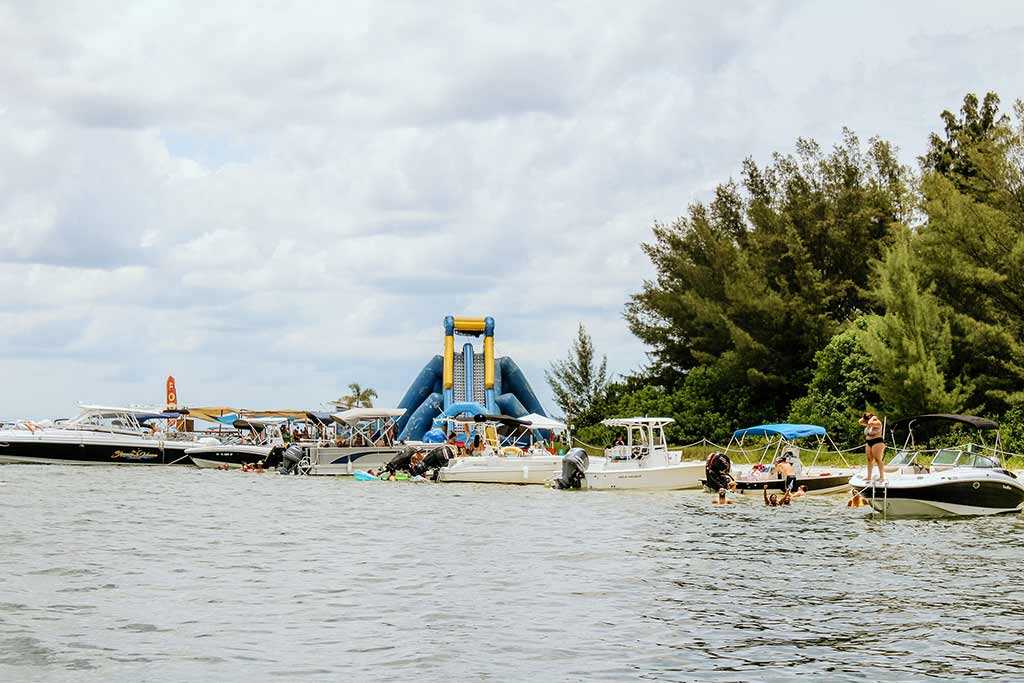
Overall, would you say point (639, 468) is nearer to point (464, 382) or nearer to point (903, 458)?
point (903, 458)

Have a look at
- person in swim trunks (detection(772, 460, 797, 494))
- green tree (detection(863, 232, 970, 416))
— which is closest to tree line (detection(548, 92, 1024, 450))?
green tree (detection(863, 232, 970, 416))

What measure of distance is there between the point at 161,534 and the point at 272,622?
40.2 ft

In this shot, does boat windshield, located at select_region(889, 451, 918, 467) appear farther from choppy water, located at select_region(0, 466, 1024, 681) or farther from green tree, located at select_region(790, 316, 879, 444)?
green tree, located at select_region(790, 316, 879, 444)

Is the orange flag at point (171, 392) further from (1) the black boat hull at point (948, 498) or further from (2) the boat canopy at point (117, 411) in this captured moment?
(1) the black boat hull at point (948, 498)

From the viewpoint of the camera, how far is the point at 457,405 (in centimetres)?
6081

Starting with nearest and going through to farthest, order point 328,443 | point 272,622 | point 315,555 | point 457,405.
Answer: point 272,622, point 315,555, point 328,443, point 457,405

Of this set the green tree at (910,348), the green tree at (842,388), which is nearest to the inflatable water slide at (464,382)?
the green tree at (842,388)

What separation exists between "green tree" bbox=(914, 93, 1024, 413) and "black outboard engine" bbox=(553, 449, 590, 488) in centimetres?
1449

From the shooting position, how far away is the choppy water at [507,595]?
43.2ft

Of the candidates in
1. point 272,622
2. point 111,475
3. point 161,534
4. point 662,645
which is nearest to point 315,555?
point 161,534

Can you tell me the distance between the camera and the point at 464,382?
6825cm

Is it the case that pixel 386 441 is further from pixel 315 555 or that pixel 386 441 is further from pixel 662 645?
pixel 662 645

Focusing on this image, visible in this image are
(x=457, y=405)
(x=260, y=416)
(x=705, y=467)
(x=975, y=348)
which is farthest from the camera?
(x=260, y=416)

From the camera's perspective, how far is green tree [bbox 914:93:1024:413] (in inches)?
1740
